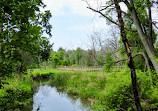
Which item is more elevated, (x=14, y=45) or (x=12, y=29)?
(x=12, y=29)

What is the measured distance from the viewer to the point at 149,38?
7051 millimetres

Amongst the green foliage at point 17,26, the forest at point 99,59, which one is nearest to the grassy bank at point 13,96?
the forest at point 99,59

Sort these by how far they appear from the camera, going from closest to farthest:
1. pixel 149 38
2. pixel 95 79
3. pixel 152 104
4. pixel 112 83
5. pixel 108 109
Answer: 1. pixel 152 104
2. pixel 108 109
3. pixel 112 83
4. pixel 149 38
5. pixel 95 79

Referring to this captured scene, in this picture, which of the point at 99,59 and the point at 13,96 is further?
the point at 99,59

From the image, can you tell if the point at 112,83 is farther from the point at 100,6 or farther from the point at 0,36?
the point at 0,36

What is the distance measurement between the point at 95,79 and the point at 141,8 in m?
8.34

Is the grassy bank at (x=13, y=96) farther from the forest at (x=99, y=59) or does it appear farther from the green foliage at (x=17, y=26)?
the green foliage at (x=17, y=26)

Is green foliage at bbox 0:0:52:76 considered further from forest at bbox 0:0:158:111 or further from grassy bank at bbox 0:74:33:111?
grassy bank at bbox 0:74:33:111

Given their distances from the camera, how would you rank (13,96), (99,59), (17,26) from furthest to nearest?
(99,59), (13,96), (17,26)

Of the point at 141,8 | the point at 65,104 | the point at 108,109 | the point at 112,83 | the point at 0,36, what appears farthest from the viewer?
the point at 65,104

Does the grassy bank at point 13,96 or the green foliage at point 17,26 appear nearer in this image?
the green foliage at point 17,26

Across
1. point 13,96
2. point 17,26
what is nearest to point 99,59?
point 13,96

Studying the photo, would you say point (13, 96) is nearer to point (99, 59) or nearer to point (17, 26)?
point (17, 26)

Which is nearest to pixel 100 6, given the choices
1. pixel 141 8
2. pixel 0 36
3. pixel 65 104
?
pixel 0 36
